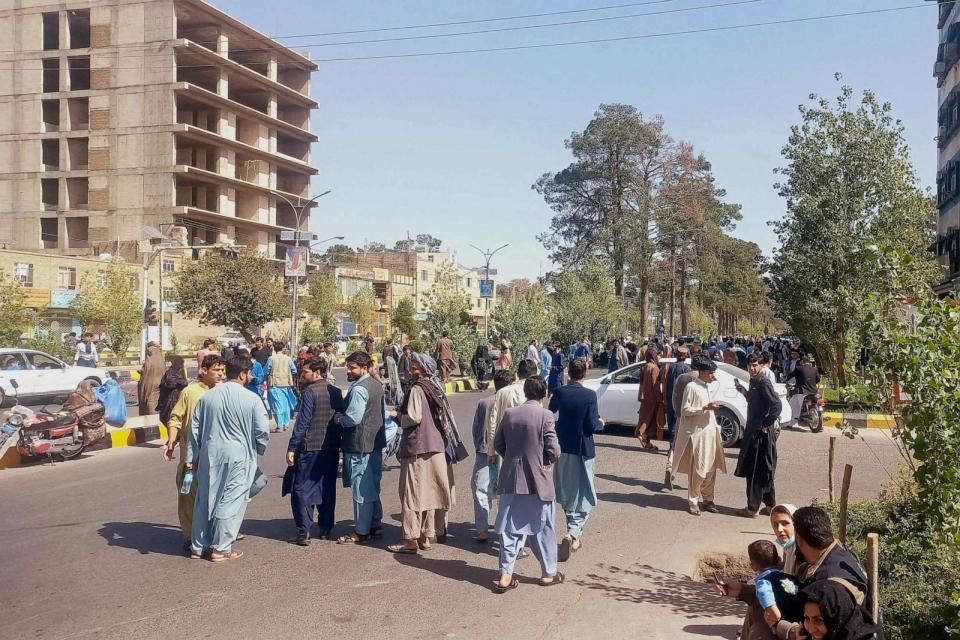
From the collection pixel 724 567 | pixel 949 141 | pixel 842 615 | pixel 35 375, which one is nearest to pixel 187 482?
pixel 724 567

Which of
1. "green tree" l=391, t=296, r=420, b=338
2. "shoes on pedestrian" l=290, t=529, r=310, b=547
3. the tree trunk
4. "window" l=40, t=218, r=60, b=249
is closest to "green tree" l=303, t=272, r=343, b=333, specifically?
"green tree" l=391, t=296, r=420, b=338

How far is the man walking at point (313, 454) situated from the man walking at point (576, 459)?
2079 millimetres

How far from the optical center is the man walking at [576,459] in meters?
7.57

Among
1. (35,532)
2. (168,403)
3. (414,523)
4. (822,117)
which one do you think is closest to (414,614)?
(414,523)

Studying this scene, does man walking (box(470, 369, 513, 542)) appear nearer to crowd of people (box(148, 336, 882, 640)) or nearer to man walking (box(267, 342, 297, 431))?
crowd of people (box(148, 336, 882, 640))

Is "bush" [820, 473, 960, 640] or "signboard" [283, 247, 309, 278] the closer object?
"bush" [820, 473, 960, 640]

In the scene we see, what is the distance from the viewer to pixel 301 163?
225 feet

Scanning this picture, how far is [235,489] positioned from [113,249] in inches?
2216

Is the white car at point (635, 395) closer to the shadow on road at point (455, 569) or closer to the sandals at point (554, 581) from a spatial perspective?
the shadow on road at point (455, 569)

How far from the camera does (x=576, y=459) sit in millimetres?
7660

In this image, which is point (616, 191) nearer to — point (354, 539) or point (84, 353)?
point (84, 353)

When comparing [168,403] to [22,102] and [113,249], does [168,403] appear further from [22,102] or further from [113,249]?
[22,102]

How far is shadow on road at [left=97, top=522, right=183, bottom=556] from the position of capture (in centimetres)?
764

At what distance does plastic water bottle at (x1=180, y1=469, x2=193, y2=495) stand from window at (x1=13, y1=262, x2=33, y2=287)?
44.1 metres
